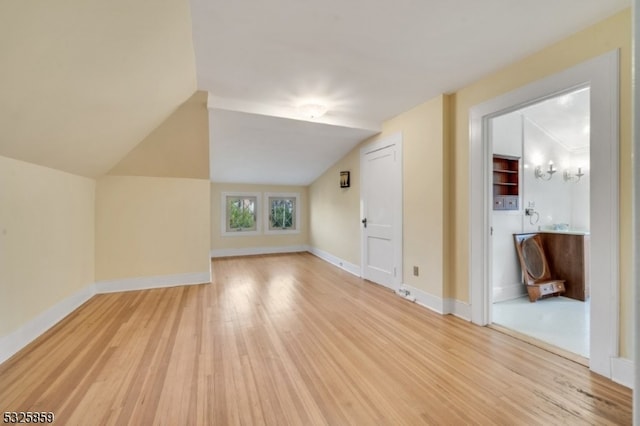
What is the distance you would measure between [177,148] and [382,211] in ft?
9.74

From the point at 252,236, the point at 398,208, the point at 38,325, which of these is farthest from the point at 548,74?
the point at 252,236

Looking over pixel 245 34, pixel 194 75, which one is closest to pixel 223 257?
pixel 194 75

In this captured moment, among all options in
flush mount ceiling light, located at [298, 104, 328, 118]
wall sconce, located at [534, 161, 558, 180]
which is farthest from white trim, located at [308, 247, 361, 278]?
wall sconce, located at [534, 161, 558, 180]

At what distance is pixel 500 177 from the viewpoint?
134 inches

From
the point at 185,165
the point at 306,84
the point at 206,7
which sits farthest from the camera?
the point at 185,165

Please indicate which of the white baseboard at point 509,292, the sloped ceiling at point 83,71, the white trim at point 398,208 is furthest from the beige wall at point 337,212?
the sloped ceiling at point 83,71

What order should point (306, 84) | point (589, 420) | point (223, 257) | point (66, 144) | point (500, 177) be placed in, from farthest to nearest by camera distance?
point (223, 257), point (500, 177), point (306, 84), point (66, 144), point (589, 420)

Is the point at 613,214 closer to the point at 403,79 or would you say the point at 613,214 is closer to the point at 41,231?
the point at 403,79

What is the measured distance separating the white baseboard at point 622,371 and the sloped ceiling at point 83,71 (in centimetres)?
355

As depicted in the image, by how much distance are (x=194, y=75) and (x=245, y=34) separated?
86cm

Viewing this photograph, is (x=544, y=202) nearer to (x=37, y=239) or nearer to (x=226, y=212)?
(x=37, y=239)

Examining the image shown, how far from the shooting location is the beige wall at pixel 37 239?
6.40 feet

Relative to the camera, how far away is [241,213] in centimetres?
647

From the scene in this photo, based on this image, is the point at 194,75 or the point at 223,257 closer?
the point at 194,75
